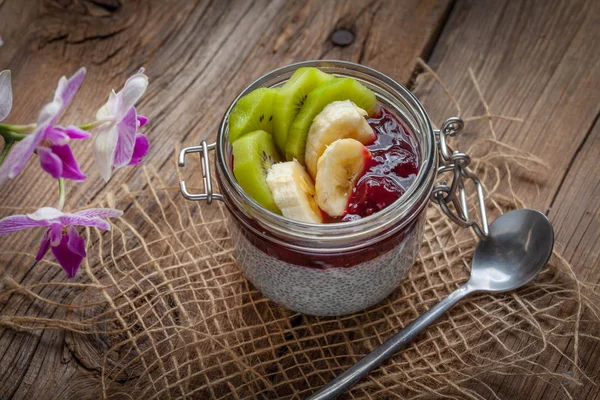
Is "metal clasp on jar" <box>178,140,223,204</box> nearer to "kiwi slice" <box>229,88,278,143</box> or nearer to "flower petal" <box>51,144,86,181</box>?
"kiwi slice" <box>229,88,278,143</box>

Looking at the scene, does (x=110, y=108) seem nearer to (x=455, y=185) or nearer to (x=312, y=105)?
(x=312, y=105)

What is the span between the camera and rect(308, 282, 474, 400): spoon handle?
129 cm

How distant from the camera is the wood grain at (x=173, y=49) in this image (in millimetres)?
1714

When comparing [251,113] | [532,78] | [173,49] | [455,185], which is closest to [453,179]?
[455,185]

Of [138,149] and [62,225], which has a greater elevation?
[138,149]

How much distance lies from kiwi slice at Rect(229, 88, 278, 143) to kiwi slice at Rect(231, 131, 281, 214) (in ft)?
0.08

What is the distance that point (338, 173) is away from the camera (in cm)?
114

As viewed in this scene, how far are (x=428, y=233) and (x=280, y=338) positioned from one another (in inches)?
16.8

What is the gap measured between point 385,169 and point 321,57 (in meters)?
0.72

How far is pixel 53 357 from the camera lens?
1.40 metres

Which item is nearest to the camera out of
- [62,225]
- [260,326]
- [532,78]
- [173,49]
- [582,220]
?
[62,225]

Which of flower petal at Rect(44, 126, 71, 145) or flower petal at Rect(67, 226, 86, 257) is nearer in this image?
flower petal at Rect(44, 126, 71, 145)

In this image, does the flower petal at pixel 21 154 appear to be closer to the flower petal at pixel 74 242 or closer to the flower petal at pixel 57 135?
the flower petal at pixel 57 135

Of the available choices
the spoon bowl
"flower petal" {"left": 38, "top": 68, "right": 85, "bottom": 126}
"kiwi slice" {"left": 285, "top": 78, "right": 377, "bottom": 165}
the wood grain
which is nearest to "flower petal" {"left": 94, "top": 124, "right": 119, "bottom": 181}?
"flower petal" {"left": 38, "top": 68, "right": 85, "bottom": 126}
